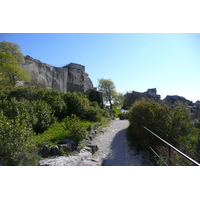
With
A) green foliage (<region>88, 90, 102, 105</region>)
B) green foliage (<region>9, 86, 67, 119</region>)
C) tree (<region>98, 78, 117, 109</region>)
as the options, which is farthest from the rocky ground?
tree (<region>98, 78, 117, 109</region>)

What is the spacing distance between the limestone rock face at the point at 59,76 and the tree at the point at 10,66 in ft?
9.02

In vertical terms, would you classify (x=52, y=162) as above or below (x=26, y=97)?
below

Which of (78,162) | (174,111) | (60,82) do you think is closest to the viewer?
(78,162)

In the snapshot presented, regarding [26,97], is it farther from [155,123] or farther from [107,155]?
[155,123]

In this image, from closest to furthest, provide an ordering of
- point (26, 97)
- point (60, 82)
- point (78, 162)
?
point (78, 162) → point (26, 97) → point (60, 82)

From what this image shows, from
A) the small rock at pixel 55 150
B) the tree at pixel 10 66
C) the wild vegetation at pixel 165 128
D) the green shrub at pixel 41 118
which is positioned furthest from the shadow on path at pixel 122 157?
the tree at pixel 10 66

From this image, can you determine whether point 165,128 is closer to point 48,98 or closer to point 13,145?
point 13,145

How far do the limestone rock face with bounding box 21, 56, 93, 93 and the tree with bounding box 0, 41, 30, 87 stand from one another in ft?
9.02

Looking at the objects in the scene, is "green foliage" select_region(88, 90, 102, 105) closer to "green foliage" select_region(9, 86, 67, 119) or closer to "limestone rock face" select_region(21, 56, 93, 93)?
"limestone rock face" select_region(21, 56, 93, 93)

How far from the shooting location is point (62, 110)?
26.8ft

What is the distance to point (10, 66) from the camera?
44.8 ft

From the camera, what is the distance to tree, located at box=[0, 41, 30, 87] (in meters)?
13.6
